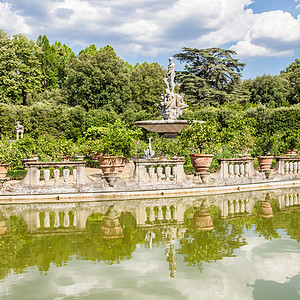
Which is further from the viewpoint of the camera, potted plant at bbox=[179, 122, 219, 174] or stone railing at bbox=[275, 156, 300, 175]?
stone railing at bbox=[275, 156, 300, 175]

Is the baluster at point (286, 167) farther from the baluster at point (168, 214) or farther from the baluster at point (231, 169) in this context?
the baluster at point (168, 214)

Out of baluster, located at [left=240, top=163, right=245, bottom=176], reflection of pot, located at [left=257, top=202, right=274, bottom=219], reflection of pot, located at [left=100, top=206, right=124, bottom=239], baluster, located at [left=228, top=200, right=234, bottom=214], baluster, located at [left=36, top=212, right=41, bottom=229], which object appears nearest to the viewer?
reflection of pot, located at [left=100, top=206, right=124, bottom=239]

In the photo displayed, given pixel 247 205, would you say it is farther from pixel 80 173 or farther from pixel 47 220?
pixel 47 220

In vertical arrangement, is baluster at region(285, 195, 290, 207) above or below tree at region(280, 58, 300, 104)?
below

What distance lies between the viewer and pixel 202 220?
7.11 metres

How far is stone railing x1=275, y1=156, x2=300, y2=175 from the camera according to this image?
12.2 metres

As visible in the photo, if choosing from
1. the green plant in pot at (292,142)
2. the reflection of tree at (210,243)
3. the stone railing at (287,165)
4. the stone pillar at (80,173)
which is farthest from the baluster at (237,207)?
the green plant in pot at (292,142)

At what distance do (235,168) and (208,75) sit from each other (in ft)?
86.0

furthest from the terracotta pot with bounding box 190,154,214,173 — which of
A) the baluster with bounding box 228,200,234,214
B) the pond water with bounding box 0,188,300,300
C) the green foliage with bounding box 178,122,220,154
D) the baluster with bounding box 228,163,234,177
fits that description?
the pond water with bounding box 0,188,300,300

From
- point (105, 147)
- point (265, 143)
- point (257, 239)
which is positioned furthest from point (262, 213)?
point (265, 143)

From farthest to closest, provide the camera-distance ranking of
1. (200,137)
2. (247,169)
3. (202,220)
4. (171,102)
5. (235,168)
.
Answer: (171,102), (247,169), (235,168), (200,137), (202,220)

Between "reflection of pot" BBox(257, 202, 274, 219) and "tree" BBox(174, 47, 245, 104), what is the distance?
1041 inches

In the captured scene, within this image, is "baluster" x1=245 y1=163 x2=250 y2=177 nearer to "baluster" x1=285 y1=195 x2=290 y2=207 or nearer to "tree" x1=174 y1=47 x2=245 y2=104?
"baluster" x1=285 y1=195 x2=290 y2=207

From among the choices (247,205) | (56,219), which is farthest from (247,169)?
(56,219)
